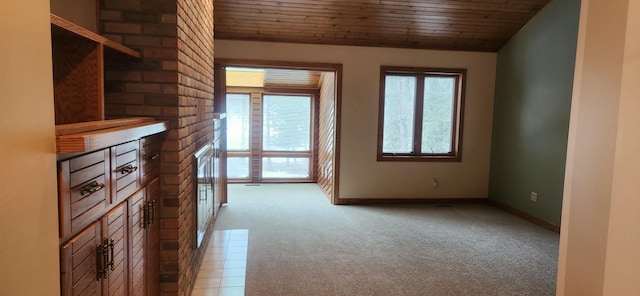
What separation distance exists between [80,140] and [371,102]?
4.45 metres

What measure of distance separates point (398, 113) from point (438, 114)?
62cm

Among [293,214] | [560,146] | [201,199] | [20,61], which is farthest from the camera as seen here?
[293,214]

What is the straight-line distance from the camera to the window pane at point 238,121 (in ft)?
22.0

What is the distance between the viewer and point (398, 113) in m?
5.37

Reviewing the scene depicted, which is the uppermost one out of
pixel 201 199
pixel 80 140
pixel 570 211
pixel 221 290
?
pixel 80 140

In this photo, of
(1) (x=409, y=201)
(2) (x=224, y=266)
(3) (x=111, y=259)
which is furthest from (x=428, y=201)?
(3) (x=111, y=259)

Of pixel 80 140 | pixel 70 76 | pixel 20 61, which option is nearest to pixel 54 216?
pixel 80 140

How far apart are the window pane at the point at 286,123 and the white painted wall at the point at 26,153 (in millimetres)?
5957

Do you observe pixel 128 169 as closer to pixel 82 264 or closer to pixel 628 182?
pixel 82 264

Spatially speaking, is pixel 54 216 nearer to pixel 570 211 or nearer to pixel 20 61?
pixel 20 61

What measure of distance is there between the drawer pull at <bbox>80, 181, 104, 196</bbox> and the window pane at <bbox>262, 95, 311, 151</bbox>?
559cm

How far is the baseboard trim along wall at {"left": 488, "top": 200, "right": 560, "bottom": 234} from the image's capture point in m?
4.15

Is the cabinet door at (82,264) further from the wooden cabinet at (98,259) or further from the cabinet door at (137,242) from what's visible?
the cabinet door at (137,242)

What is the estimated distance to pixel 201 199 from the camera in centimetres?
290
